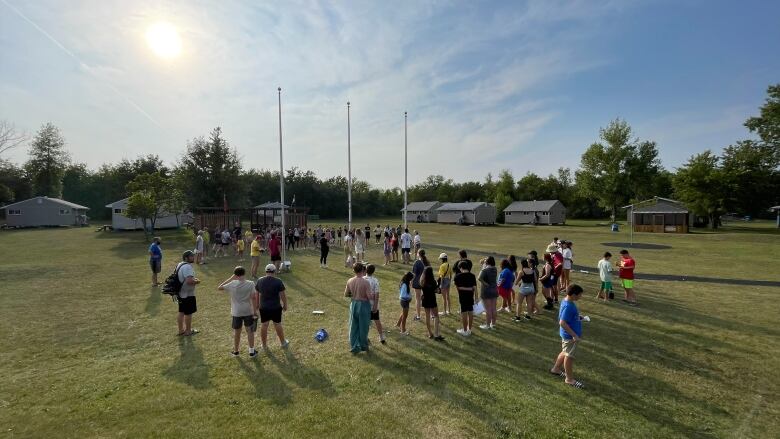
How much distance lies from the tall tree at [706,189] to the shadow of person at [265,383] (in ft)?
174

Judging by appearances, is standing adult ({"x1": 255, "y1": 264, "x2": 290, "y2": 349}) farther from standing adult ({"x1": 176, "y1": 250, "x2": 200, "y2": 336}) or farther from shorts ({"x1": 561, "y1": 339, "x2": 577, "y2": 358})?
shorts ({"x1": 561, "y1": 339, "x2": 577, "y2": 358})

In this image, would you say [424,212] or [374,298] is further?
[424,212]

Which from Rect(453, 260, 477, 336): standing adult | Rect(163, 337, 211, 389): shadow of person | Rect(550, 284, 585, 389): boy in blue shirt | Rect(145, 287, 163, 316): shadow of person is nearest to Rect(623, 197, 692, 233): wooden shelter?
Rect(453, 260, 477, 336): standing adult

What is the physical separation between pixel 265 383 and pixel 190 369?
1.78 m

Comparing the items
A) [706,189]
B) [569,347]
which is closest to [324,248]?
[569,347]

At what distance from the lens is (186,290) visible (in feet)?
30.4

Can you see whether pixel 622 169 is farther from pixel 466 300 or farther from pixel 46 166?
pixel 46 166

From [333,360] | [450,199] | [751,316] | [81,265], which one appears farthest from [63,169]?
[751,316]

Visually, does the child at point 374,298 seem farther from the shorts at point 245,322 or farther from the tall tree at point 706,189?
the tall tree at point 706,189

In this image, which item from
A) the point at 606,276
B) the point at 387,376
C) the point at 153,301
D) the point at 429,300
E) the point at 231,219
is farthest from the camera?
the point at 231,219

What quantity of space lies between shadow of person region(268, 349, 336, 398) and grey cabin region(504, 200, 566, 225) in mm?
62776

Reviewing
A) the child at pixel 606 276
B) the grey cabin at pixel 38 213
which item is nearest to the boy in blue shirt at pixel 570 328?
the child at pixel 606 276

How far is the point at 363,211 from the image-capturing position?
91.9 m

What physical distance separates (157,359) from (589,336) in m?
9.90
